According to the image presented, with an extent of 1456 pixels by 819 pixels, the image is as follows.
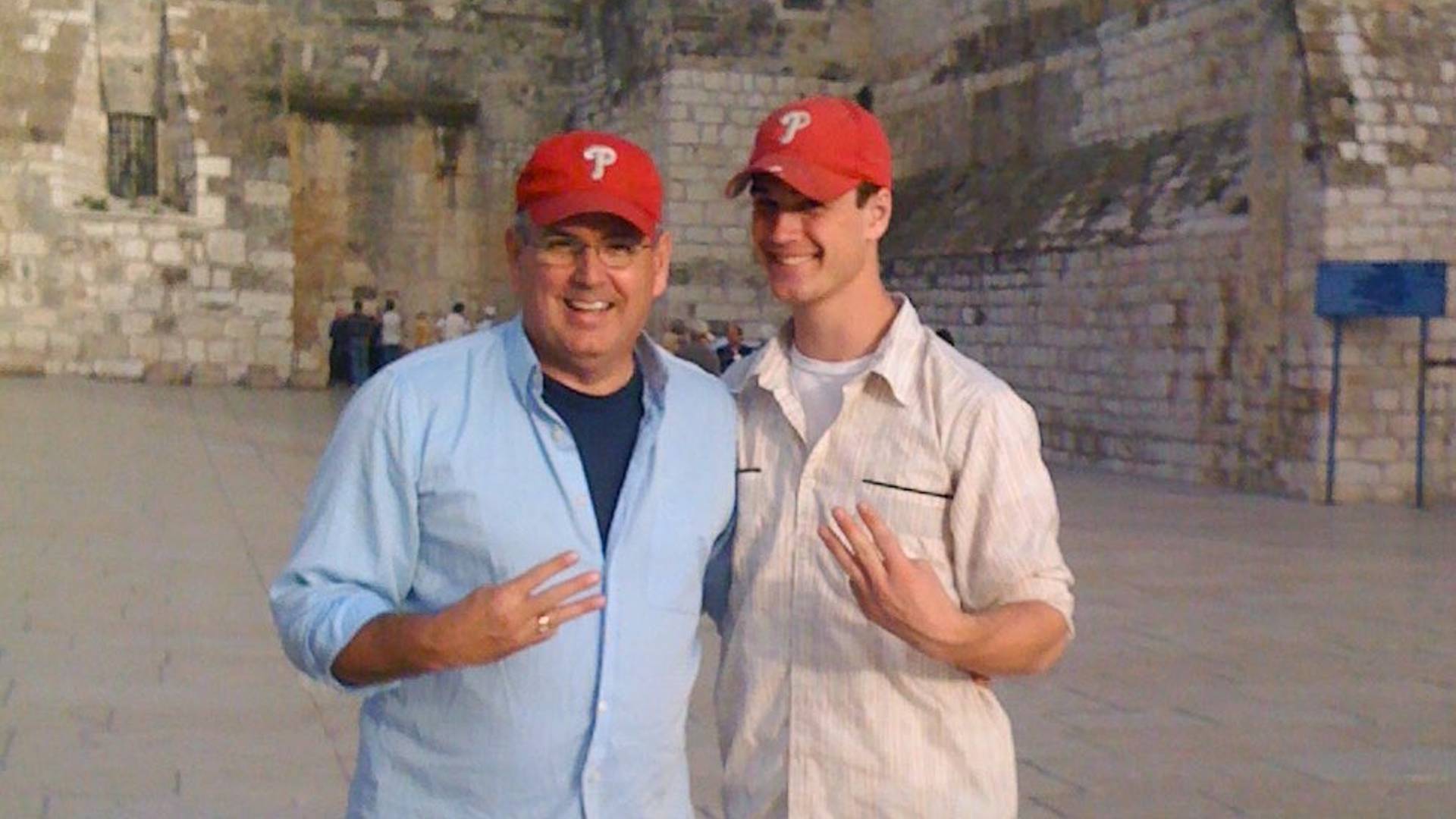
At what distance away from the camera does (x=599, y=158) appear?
2270mm

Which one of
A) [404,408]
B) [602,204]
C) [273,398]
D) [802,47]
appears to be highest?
[802,47]

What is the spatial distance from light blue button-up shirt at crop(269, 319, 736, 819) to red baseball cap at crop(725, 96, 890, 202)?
425mm

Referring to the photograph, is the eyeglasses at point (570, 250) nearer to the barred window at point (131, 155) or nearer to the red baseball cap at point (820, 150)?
the red baseball cap at point (820, 150)

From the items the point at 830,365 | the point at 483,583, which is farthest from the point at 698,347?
the point at 483,583

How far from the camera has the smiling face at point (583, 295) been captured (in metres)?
2.29

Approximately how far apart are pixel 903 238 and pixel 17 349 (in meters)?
11.4

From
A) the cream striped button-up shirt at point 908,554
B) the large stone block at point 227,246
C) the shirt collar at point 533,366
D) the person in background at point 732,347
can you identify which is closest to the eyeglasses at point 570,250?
the shirt collar at point 533,366

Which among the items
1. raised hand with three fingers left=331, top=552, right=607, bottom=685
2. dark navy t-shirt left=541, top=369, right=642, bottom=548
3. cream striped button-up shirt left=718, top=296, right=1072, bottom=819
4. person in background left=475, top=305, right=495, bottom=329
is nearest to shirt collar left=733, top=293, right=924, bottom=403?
cream striped button-up shirt left=718, top=296, right=1072, bottom=819

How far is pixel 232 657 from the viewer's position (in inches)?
259

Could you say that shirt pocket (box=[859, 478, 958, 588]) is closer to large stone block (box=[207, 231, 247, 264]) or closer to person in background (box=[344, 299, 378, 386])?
person in background (box=[344, 299, 378, 386])

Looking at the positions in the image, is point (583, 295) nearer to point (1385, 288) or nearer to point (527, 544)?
point (527, 544)

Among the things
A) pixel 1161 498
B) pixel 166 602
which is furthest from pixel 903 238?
pixel 166 602

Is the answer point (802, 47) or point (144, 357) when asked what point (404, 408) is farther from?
point (144, 357)

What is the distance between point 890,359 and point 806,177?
27cm
